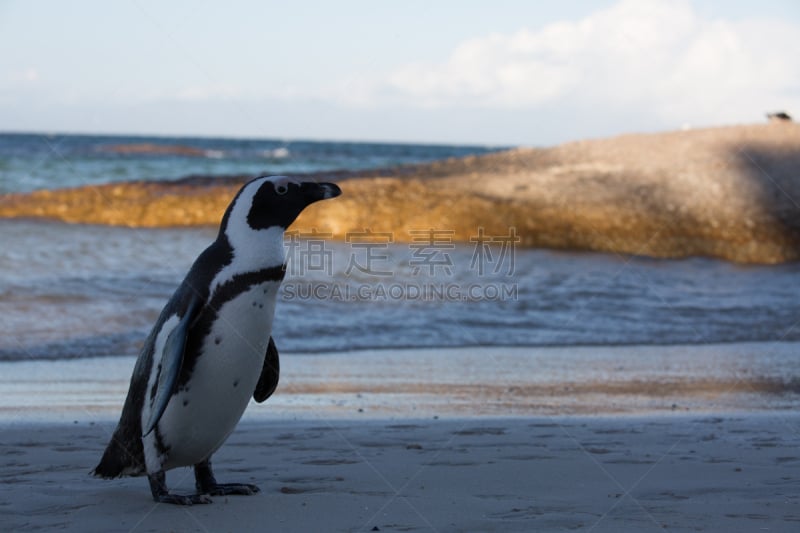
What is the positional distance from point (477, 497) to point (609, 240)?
36.1 ft

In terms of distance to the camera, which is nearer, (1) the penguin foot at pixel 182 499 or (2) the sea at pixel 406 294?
(1) the penguin foot at pixel 182 499

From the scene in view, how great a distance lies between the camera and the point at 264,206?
11.9 feet

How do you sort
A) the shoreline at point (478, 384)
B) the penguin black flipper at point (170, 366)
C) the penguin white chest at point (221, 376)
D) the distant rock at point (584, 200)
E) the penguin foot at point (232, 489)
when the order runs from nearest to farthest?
1. the penguin black flipper at point (170, 366)
2. the penguin white chest at point (221, 376)
3. the penguin foot at point (232, 489)
4. the shoreline at point (478, 384)
5. the distant rock at point (584, 200)

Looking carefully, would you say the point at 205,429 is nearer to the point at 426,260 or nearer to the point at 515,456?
the point at 515,456

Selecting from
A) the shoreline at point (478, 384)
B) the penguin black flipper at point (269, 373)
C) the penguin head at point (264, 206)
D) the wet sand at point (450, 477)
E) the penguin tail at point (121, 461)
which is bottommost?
the shoreline at point (478, 384)

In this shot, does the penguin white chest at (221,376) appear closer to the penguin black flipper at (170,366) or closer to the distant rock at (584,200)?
the penguin black flipper at (170,366)

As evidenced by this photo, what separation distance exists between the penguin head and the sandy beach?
914 millimetres

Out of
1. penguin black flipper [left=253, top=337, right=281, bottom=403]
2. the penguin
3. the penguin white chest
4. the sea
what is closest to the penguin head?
the penguin

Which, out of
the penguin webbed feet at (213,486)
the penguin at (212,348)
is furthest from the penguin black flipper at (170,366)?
the penguin webbed feet at (213,486)

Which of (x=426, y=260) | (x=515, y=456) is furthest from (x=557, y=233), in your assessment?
(x=515, y=456)

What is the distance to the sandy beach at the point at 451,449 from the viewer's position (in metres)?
3.37

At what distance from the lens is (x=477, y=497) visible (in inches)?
142

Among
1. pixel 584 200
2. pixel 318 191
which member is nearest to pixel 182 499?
pixel 318 191

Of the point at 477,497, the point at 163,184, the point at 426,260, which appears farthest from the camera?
the point at 163,184
